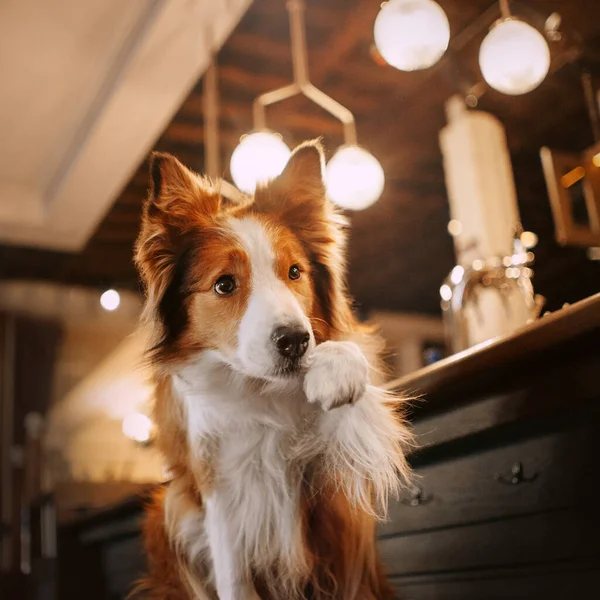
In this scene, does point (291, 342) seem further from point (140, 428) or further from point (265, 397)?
point (140, 428)

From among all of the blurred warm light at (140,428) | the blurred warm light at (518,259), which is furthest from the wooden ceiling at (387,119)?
the blurred warm light at (518,259)

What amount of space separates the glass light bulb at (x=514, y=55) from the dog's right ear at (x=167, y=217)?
62.9 inches

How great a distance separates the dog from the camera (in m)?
0.68

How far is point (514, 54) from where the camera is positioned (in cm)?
207

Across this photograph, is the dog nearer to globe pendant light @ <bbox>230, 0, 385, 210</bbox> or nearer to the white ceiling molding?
globe pendant light @ <bbox>230, 0, 385, 210</bbox>

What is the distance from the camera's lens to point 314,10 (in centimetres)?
281

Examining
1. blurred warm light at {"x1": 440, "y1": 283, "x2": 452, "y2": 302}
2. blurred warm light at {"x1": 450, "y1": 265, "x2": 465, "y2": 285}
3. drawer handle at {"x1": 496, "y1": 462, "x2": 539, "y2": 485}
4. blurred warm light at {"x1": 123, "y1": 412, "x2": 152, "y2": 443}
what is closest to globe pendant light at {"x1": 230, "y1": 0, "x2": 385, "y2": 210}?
blurred warm light at {"x1": 440, "y1": 283, "x2": 452, "y2": 302}

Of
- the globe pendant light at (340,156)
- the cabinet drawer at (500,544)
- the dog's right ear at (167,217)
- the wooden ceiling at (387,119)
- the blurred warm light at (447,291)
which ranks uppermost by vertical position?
the wooden ceiling at (387,119)

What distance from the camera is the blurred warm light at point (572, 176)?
6.91ft

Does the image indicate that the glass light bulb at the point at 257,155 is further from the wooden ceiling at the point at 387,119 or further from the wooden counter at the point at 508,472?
the wooden counter at the point at 508,472

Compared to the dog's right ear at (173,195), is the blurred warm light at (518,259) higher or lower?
higher

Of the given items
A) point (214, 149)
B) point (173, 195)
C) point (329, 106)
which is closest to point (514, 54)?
point (329, 106)

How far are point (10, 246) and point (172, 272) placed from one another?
12.8 feet

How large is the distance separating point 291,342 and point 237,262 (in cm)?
12
